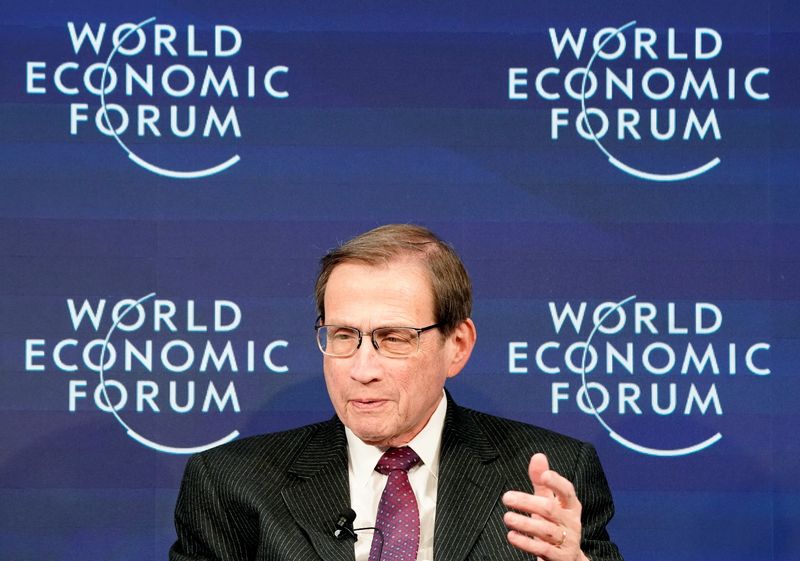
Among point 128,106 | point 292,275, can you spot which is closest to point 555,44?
point 292,275

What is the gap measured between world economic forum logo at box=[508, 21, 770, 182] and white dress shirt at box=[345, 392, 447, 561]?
114cm

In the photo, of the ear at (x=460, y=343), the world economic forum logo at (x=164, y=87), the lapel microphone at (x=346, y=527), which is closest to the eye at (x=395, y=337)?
the ear at (x=460, y=343)

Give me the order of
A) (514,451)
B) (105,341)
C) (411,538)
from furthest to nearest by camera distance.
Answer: (105,341) < (514,451) < (411,538)

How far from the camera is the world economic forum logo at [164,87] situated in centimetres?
339

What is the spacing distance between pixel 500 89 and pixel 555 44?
0.72 feet

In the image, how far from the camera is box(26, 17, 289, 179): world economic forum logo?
3.39 meters

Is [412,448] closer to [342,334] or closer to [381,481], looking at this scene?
[381,481]

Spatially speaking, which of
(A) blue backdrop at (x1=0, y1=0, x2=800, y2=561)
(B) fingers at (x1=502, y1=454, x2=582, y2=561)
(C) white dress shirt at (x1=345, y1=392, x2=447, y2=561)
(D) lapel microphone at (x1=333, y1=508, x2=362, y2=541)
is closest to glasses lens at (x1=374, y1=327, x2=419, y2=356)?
(C) white dress shirt at (x1=345, y1=392, x2=447, y2=561)

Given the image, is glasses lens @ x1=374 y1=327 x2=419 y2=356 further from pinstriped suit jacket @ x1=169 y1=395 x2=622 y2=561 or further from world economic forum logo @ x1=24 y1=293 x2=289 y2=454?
world economic forum logo @ x1=24 y1=293 x2=289 y2=454

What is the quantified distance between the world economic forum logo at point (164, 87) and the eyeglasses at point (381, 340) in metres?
0.97

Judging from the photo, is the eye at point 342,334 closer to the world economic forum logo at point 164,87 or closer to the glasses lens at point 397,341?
the glasses lens at point 397,341

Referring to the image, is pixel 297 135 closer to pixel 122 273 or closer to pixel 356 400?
pixel 122 273

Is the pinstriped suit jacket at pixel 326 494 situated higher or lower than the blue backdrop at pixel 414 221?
lower

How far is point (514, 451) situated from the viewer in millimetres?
2787
